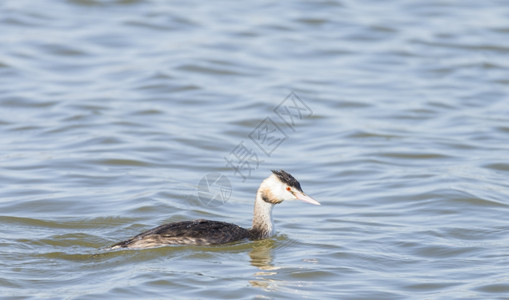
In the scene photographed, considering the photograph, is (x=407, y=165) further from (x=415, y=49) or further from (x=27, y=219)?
(x=415, y=49)

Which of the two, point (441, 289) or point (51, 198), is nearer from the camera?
point (441, 289)

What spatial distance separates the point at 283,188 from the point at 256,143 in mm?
4831

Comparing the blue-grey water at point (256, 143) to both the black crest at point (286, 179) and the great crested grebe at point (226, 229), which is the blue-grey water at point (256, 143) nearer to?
the great crested grebe at point (226, 229)

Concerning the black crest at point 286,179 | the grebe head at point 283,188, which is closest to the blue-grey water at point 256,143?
the grebe head at point 283,188

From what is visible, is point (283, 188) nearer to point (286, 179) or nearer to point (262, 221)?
point (286, 179)

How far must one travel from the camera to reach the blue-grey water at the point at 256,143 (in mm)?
8875

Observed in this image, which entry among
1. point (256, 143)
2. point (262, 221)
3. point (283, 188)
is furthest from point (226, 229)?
point (256, 143)

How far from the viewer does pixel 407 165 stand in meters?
13.4

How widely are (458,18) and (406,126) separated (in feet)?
27.2

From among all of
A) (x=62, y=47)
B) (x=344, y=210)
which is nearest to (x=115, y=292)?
(x=344, y=210)

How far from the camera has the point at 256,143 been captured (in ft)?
47.5

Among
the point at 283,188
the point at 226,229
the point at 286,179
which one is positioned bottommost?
the point at 226,229

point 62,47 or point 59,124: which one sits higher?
point 62,47

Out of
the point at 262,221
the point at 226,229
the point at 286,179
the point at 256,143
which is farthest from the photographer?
the point at 256,143
